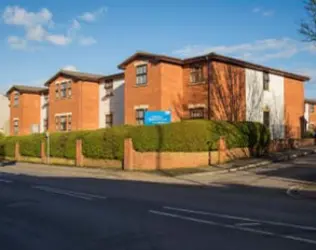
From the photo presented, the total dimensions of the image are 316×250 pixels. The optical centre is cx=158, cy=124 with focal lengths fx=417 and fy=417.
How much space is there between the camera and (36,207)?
11203mm

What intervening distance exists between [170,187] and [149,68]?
1643 cm

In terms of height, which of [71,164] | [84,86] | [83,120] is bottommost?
[71,164]

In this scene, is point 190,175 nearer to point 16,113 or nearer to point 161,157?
point 161,157

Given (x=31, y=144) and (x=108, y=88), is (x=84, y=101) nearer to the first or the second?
(x=108, y=88)

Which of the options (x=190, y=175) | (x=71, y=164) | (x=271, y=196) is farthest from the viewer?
(x=71, y=164)

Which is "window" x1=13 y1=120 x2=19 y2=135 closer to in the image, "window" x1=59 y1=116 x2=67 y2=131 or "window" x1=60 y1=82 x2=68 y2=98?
"window" x1=59 y1=116 x2=67 y2=131

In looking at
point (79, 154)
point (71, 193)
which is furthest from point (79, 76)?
point (71, 193)

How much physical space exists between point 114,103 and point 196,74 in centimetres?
1030

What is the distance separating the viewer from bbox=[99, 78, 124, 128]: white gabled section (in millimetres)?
37625

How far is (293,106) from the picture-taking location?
39438mm

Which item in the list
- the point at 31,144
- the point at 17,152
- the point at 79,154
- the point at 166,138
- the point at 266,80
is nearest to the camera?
the point at 166,138

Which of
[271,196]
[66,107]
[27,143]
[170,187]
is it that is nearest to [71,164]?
[27,143]

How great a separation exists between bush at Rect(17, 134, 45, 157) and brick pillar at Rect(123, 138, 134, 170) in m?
12.8

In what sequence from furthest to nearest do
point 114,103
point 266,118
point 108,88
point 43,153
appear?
1. point 108,88
2. point 114,103
3. point 266,118
4. point 43,153
